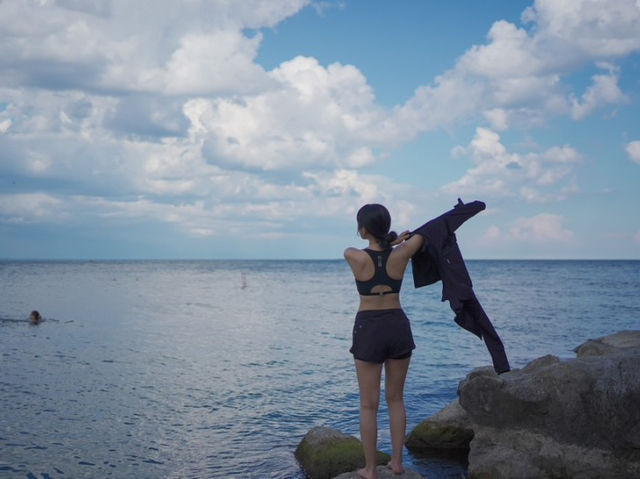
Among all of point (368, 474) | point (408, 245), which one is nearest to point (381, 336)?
point (408, 245)

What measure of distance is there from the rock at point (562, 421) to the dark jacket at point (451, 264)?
5.81 feet

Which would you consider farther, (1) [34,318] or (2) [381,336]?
(1) [34,318]

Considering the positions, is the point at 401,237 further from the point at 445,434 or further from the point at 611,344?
the point at 611,344

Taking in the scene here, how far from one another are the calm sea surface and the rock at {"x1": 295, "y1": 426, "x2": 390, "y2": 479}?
36 centimetres

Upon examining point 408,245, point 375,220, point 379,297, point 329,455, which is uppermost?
point 375,220

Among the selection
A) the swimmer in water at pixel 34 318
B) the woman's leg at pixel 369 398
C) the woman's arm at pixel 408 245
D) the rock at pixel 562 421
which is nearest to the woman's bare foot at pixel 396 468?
the woman's leg at pixel 369 398

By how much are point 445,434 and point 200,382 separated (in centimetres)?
829

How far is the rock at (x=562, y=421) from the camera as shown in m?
7.53

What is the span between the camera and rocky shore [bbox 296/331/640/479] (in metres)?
7.53

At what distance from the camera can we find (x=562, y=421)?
25.8ft

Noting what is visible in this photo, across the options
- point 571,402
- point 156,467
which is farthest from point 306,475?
point 571,402

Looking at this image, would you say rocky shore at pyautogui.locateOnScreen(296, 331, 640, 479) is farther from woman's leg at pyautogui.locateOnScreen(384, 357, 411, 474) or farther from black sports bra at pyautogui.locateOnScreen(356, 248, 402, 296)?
black sports bra at pyautogui.locateOnScreen(356, 248, 402, 296)

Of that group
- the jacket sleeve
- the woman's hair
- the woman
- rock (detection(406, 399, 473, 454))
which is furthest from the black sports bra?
rock (detection(406, 399, 473, 454))

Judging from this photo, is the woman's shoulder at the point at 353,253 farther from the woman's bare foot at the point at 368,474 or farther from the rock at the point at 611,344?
the rock at the point at 611,344
